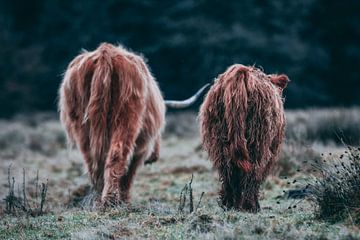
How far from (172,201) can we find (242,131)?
267 cm

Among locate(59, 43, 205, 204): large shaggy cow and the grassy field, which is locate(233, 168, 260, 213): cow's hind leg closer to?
the grassy field

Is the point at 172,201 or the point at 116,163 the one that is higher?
the point at 116,163

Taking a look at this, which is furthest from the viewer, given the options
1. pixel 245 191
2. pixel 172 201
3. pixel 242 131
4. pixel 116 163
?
pixel 172 201

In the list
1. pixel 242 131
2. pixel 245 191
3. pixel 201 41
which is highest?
pixel 242 131

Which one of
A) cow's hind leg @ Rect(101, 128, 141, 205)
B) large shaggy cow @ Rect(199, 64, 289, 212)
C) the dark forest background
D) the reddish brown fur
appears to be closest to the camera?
large shaggy cow @ Rect(199, 64, 289, 212)

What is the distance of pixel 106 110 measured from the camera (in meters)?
7.43

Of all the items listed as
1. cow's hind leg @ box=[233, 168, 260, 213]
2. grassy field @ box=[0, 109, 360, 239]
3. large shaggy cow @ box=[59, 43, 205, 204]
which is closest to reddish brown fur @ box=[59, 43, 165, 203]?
large shaggy cow @ box=[59, 43, 205, 204]

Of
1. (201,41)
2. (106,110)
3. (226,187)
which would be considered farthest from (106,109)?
(201,41)

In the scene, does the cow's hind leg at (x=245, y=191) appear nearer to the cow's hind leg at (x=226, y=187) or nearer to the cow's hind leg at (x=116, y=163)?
the cow's hind leg at (x=226, y=187)

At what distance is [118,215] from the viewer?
6.70 meters

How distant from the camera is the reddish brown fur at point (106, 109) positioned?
739cm

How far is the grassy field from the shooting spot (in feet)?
18.7

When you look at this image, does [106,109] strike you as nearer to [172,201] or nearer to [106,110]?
[106,110]

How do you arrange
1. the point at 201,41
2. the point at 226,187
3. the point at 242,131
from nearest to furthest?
the point at 242,131
the point at 226,187
the point at 201,41
